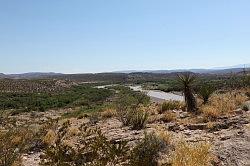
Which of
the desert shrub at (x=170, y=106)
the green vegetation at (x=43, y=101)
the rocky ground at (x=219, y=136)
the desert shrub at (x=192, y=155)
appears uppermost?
the desert shrub at (x=192, y=155)

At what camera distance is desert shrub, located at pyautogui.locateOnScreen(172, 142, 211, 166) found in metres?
8.94

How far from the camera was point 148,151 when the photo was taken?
9.93 m

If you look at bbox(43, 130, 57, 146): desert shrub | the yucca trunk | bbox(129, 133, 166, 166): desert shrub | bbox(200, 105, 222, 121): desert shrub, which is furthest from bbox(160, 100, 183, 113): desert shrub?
bbox(129, 133, 166, 166): desert shrub

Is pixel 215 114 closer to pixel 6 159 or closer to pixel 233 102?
pixel 233 102

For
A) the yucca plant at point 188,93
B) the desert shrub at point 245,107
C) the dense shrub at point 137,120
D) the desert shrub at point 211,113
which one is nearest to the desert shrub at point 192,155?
the dense shrub at point 137,120

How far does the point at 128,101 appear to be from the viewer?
22156 millimetres

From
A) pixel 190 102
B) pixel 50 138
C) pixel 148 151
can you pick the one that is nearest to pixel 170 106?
pixel 190 102

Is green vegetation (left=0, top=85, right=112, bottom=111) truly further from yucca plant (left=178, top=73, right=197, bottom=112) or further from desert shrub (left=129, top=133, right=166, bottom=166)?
desert shrub (left=129, top=133, right=166, bottom=166)

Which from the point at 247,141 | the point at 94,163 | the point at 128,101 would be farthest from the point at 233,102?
the point at 94,163

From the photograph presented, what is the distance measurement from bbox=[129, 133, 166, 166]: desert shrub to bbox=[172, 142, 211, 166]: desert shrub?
43cm

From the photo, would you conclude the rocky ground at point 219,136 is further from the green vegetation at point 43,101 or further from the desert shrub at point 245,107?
the green vegetation at point 43,101

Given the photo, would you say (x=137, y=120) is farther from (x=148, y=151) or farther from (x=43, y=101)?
(x=43, y=101)

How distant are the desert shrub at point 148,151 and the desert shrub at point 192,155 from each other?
1.42ft

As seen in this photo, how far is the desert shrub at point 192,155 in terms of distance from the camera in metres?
8.94
